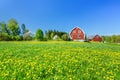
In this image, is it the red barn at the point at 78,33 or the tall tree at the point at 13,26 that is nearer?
the red barn at the point at 78,33

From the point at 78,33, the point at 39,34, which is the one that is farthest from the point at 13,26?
the point at 78,33

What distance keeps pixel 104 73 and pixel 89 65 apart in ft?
6.29

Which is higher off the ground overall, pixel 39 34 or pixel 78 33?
pixel 39 34

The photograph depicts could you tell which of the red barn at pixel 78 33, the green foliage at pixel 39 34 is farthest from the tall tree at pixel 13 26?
the red barn at pixel 78 33

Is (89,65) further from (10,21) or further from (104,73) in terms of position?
(10,21)

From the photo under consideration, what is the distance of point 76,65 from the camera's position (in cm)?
1336

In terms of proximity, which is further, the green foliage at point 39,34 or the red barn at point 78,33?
the green foliage at point 39,34

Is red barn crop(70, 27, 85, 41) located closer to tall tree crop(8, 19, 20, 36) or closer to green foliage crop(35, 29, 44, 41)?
green foliage crop(35, 29, 44, 41)

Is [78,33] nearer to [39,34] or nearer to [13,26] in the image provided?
[39,34]

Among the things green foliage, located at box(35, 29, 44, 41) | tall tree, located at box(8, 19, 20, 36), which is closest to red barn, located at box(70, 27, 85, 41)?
green foliage, located at box(35, 29, 44, 41)

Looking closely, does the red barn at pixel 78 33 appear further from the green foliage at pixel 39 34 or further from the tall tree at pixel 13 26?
the tall tree at pixel 13 26

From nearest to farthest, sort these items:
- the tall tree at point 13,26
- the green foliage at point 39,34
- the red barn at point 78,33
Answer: the red barn at point 78,33
the green foliage at point 39,34
the tall tree at point 13,26

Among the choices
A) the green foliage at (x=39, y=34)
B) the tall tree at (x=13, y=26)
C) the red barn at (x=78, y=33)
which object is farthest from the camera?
the tall tree at (x=13, y=26)

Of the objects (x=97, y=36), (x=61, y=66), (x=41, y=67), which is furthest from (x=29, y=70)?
(x=97, y=36)
